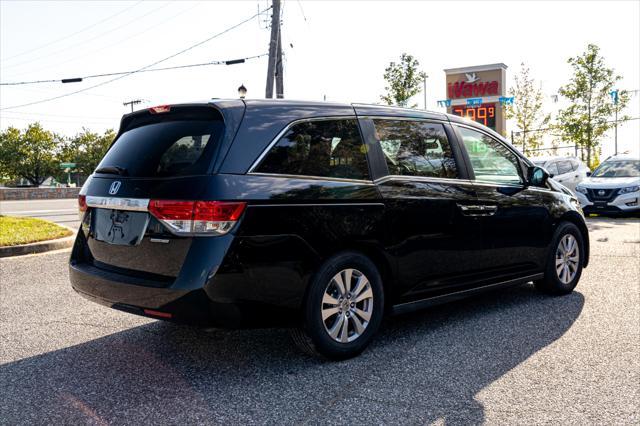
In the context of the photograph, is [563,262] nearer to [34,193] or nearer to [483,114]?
[483,114]

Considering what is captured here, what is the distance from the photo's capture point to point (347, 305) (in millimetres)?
3947

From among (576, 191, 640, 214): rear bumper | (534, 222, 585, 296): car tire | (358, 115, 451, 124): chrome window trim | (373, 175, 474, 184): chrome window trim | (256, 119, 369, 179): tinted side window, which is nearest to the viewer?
(256, 119, 369, 179): tinted side window

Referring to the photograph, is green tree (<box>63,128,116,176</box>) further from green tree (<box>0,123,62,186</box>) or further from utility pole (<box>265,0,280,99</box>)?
utility pole (<box>265,0,280,99</box>)

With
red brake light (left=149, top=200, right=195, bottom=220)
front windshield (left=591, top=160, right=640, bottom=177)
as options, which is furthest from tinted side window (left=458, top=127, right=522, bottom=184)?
front windshield (left=591, top=160, right=640, bottom=177)

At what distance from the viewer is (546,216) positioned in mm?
5645

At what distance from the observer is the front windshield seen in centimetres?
1653

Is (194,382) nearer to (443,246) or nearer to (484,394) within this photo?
(484,394)

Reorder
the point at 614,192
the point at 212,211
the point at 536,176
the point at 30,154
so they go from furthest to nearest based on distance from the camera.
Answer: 1. the point at 30,154
2. the point at 614,192
3. the point at 536,176
4. the point at 212,211

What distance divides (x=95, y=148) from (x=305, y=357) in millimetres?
92186

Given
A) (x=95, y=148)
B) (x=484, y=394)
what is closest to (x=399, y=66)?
(x=484, y=394)

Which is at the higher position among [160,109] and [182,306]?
[160,109]

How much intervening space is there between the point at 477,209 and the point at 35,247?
7055 mm

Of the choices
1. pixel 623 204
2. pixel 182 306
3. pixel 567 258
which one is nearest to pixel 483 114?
pixel 623 204

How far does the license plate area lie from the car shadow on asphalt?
86 centimetres
